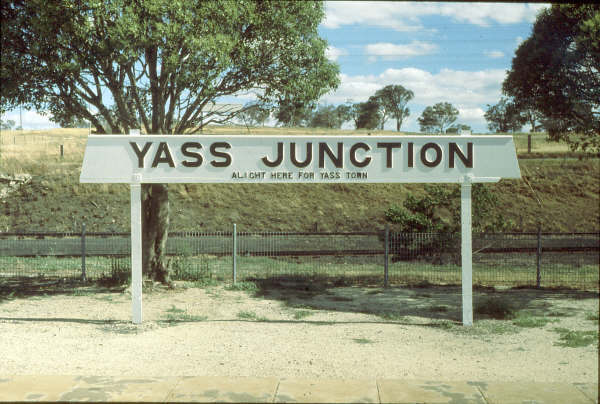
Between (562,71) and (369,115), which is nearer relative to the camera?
(562,71)

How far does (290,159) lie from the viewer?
35.1ft

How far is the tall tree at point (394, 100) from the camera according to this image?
7600cm

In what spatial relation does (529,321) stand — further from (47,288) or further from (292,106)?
(47,288)

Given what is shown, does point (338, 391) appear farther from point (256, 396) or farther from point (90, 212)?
point (90, 212)

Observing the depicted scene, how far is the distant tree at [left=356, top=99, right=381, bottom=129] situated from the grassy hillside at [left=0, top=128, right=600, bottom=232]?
3412cm

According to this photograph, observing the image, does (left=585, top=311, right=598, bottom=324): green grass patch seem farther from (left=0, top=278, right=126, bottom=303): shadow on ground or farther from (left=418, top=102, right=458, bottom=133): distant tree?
(left=418, top=102, right=458, bottom=133): distant tree

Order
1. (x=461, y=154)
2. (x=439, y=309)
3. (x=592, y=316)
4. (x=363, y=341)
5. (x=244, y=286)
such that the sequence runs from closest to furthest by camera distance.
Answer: (x=363, y=341) → (x=461, y=154) → (x=592, y=316) → (x=439, y=309) → (x=244, y=286)

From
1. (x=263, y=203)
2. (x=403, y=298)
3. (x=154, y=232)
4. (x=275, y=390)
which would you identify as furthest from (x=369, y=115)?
(x=275, y=390)

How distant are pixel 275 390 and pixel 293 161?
4.59 meters

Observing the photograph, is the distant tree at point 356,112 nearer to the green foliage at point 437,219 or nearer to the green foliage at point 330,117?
the green foliage at point 330,117

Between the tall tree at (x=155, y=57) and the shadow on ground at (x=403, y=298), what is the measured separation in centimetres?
335

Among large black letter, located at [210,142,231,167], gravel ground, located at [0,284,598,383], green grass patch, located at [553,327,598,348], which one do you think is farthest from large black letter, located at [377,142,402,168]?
green grass patch, located at [553,327,598,348]

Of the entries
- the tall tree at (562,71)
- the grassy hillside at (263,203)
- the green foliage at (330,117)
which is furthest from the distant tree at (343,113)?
the tall tree at (562,71)

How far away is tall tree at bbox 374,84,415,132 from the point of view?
7600 centimetres
